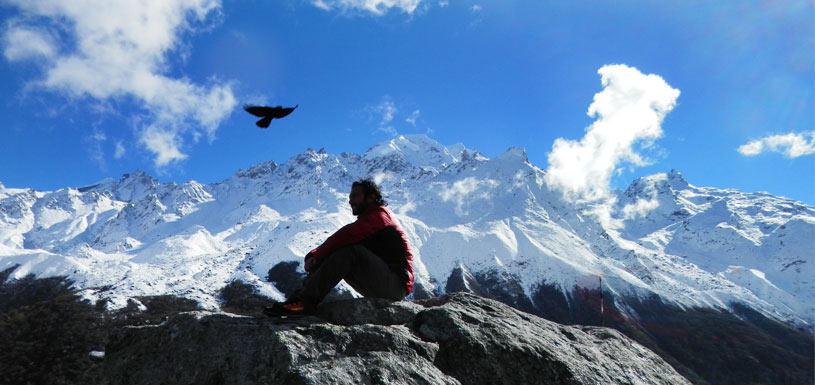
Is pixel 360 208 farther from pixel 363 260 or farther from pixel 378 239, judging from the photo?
pixel 363 260

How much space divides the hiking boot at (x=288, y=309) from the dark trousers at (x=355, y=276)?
0.39 ft

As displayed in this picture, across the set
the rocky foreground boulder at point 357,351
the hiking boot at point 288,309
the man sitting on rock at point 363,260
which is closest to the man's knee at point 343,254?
the man sitting on rock at point 363,260

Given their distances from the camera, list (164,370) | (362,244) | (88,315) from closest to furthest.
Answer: (164,370) < (362,244) < (88,315)

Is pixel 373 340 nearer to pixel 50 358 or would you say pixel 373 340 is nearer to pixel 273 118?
pixel 273 118

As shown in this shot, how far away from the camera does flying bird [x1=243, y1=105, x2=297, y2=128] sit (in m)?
10.6

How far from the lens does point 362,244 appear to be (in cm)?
929


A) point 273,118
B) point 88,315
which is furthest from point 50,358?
point 273,118

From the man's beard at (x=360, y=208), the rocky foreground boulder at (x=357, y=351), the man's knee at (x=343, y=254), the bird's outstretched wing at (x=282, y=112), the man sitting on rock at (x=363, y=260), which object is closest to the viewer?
the rocky foreground boulder at (x=357, y=351)

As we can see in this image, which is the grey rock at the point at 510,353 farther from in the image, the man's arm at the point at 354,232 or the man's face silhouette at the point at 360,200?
the man's face silhouette at the point at 360,200

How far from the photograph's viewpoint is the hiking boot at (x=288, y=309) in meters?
8.26

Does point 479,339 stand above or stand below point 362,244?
below

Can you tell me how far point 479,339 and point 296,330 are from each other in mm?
2941

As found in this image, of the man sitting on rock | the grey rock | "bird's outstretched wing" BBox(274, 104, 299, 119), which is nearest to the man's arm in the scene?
the man sitting on rock

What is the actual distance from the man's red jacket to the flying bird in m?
2.84
